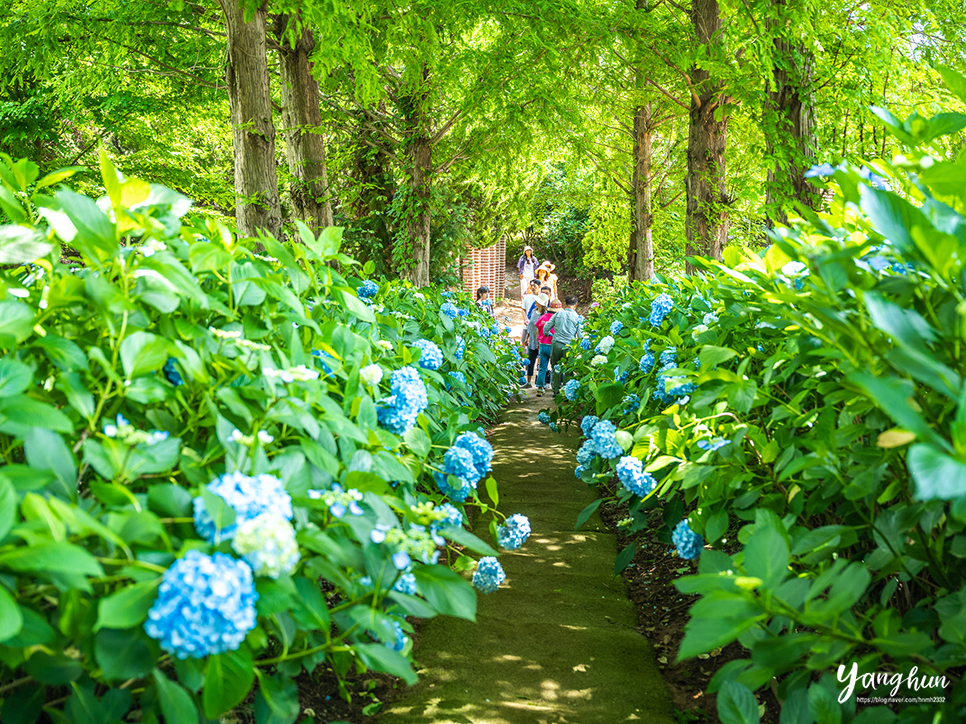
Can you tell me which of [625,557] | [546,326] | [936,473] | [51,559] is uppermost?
[936,473]

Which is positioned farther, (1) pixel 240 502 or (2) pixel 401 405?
(2) pixel 401 405

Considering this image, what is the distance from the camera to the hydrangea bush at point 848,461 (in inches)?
40.0

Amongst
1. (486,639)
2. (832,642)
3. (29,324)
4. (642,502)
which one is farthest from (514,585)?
(29,324)

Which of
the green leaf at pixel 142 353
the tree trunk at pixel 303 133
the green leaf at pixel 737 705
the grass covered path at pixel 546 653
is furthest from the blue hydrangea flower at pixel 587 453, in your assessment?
the tree trunk at pixel 303 133

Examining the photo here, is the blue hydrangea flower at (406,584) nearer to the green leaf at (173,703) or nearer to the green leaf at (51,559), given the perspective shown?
the green leaf at (173,703)

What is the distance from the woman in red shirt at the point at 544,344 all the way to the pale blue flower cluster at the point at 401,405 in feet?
23.7

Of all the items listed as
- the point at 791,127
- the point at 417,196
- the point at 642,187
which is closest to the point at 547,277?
the point at 417,196

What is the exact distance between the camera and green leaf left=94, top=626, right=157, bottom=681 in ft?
2.90

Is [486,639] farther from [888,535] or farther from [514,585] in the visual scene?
[888,535]

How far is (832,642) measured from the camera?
1.14 m

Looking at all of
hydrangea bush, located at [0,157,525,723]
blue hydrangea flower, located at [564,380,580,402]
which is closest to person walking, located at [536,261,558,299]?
blue hydrangea flower, located at [564,380,580,402]

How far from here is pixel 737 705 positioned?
4.18ft

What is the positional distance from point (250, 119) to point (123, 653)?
4.33m

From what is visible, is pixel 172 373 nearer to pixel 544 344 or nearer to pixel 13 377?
pixel 13 377
